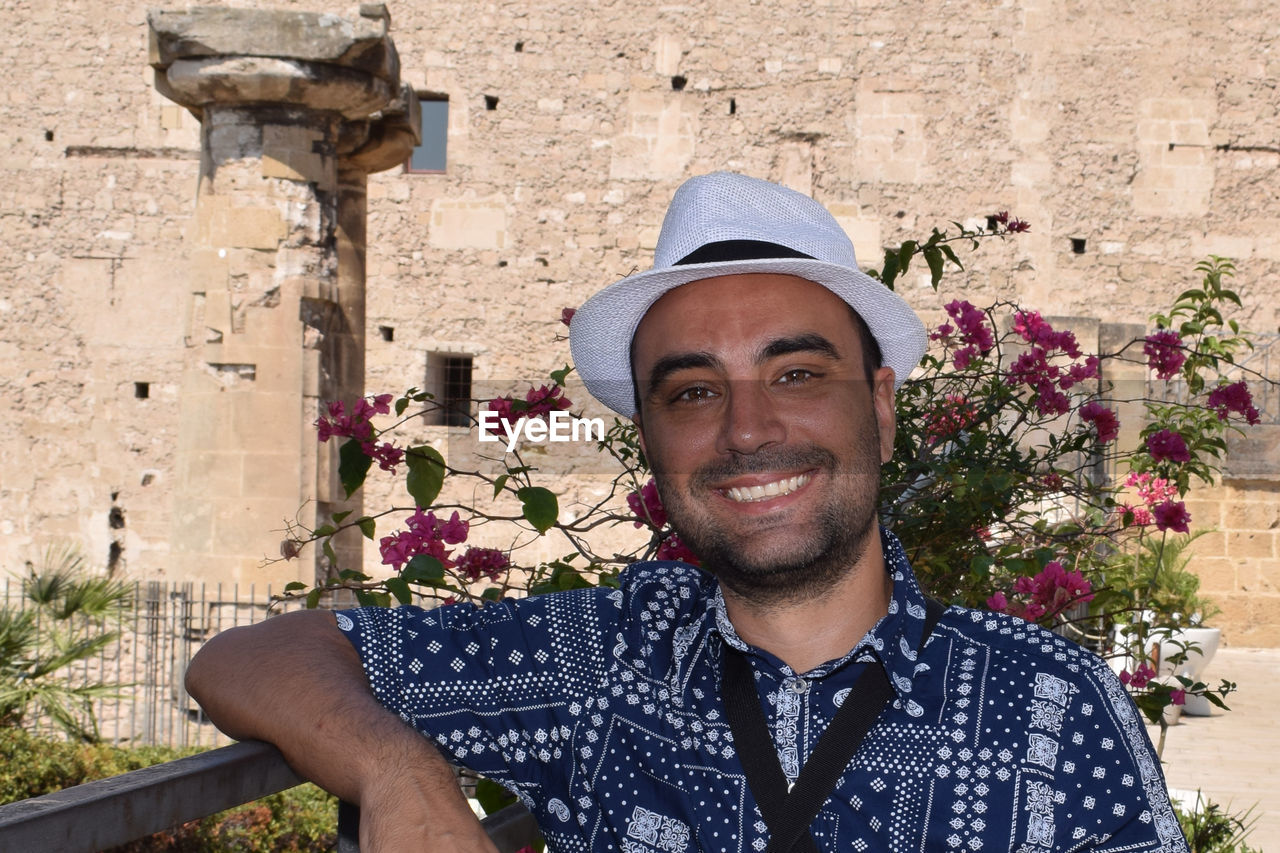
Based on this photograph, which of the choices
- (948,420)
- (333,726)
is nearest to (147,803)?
(333,726)

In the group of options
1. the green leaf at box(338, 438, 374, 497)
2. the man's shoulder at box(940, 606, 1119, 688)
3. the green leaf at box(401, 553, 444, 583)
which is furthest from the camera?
the green leaf at box(338, 438, 374, 497)

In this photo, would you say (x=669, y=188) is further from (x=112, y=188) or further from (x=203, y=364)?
(x=203, y=364)

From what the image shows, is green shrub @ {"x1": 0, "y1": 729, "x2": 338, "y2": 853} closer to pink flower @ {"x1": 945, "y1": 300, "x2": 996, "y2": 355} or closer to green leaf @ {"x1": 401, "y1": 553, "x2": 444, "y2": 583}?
green leaf @ {"x1": 401, "y1": 553, "x2": 444, "y2": 583}

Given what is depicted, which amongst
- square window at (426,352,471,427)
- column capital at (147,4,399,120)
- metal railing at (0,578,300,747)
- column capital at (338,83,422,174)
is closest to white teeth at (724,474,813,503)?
metal railing at (0,578,300,747)

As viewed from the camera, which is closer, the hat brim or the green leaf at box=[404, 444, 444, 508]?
the hat brim

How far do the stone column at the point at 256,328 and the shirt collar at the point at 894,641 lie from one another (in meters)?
4.91

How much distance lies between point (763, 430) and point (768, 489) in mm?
86

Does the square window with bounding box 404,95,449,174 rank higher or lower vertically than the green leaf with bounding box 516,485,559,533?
higher

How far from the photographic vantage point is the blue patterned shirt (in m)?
1.40

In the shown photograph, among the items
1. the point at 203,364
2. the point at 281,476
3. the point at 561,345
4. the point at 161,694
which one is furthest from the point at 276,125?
the point at 561,345

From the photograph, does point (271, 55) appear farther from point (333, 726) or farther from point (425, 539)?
point (333, 726)

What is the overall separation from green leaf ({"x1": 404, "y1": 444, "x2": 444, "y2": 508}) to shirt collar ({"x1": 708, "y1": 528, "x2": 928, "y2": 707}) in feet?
4.69

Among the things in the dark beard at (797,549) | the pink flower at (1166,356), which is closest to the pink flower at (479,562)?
the dark beard at (797,549)

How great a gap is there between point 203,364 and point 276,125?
1282mm
